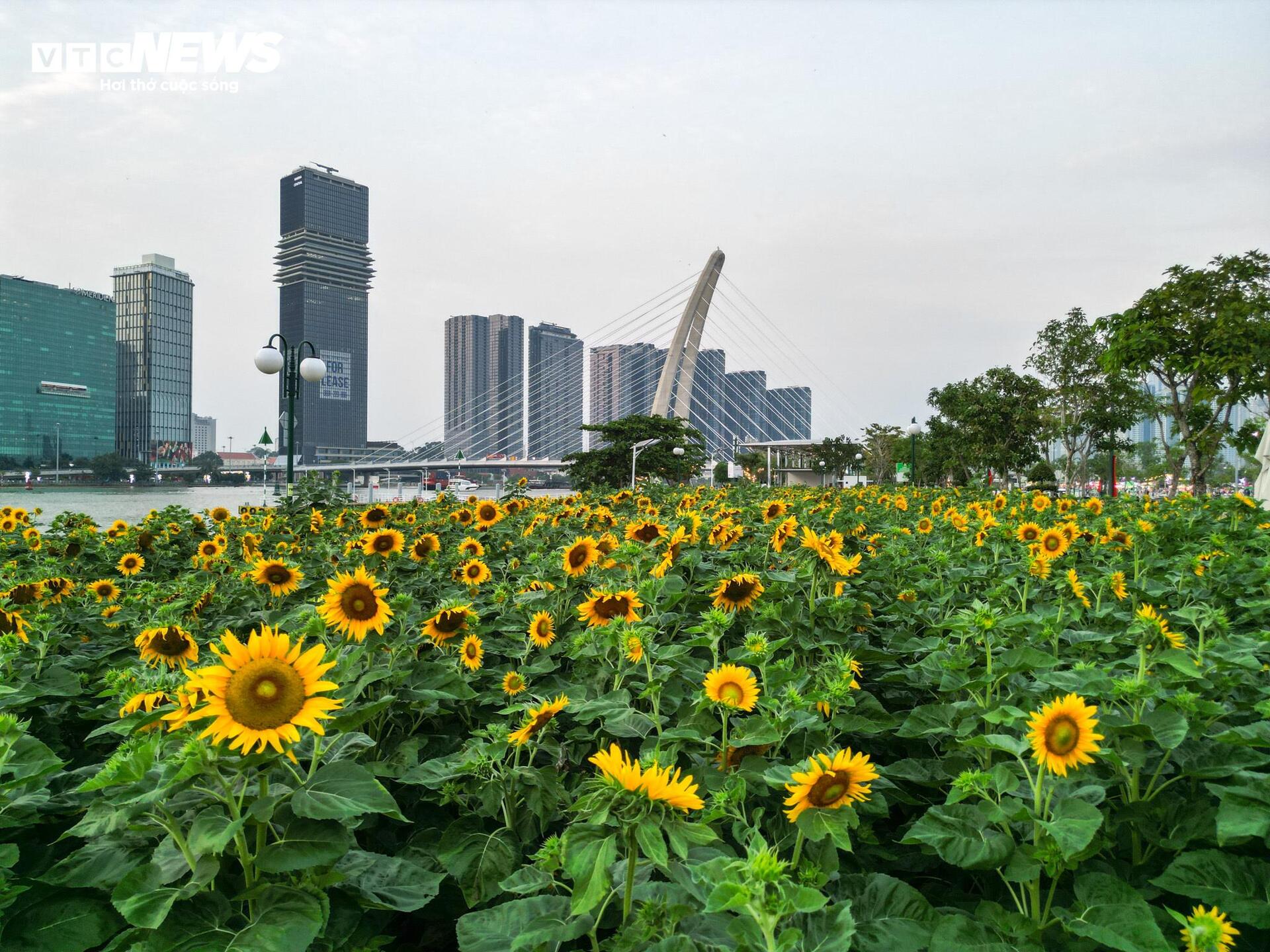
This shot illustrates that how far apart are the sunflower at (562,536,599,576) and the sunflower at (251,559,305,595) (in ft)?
3.22

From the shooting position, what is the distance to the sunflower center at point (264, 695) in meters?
1.22

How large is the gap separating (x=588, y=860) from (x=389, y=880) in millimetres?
576

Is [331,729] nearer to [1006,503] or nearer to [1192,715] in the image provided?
[1192,715]

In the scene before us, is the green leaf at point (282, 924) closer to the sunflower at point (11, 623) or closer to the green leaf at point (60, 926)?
the green leaf at point (60, 926)

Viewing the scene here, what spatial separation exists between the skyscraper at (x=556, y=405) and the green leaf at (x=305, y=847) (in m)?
50.6

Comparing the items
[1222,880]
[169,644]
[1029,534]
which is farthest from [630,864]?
[1029,534]

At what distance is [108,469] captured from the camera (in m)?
44.0

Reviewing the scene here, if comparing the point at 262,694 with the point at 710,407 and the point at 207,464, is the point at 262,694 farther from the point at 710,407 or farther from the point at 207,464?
the point at 207,464

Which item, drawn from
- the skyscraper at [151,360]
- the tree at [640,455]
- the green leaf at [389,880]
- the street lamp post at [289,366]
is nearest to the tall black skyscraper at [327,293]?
the street lamp post at [289,366]

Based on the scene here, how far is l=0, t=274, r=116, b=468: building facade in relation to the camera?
53.6 m

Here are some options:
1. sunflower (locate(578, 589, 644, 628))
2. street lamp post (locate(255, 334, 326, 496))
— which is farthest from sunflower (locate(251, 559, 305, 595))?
street lamp post (locate(255, 334, 326, 496))

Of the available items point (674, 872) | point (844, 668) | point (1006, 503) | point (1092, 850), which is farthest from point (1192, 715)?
point (1006, 503)

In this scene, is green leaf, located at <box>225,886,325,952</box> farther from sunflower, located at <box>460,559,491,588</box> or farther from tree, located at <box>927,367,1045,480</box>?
tree, located at <box>927,367,1045,480</box>

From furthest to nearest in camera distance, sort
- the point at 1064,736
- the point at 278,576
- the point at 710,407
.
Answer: the point at 710,407
the point at 278,576
the point at 1064,736
